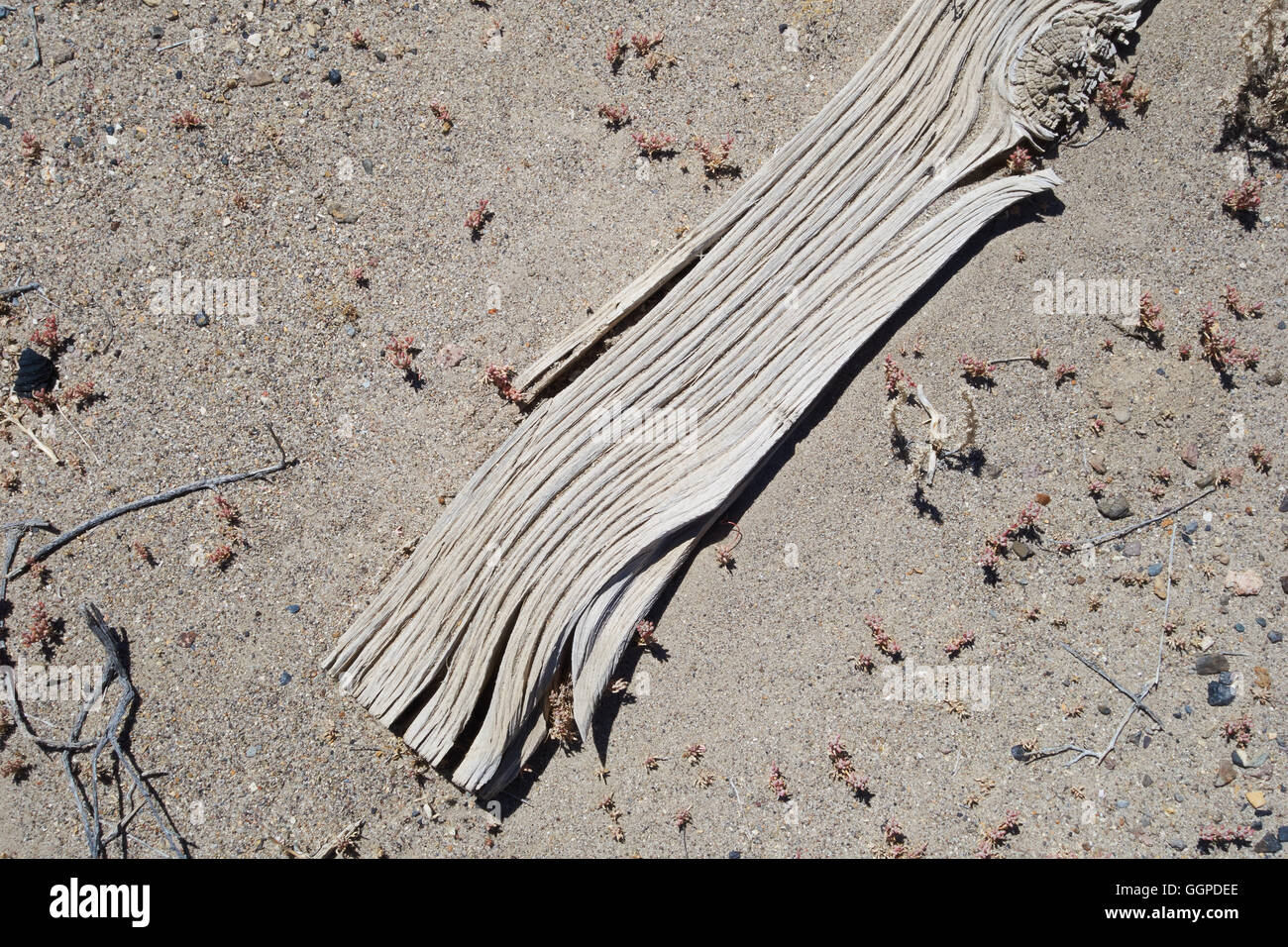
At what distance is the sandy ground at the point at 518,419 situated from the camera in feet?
17.5

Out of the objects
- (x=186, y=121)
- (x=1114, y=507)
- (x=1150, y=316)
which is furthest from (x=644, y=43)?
(x=1114, y=507)

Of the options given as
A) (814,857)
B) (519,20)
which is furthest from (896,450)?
(519,20)

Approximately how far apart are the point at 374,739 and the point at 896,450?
420 cm

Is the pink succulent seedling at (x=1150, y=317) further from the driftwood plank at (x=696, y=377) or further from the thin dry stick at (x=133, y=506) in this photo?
the thin dry stick at (x=133, y=506)

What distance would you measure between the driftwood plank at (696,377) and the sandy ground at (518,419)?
262 millimetres

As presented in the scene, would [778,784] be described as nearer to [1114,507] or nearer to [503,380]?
[1114,507]

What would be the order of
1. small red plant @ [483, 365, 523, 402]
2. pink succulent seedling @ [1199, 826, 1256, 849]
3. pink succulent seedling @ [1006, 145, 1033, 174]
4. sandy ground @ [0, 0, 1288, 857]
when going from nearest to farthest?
pink succulent seedling @ [1199, 826, 1256, 849] < sandy ground @ [0, 0, 1288, 857] < small red plant @ [483, 365, 523, 402] < pink succulent seedling @ [1006, 145, 1033, 174]

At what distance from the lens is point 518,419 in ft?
18.2

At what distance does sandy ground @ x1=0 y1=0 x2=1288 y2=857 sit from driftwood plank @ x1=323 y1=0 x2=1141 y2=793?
0.86 ft

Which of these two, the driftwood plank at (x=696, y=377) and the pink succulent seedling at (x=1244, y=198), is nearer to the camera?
the driftwood plank at (x=696, y=377)

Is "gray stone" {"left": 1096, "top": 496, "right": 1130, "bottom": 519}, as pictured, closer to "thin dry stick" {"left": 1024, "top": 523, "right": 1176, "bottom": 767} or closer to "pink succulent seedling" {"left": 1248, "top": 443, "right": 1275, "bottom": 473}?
"thin dry stick" {"left": 1024, "top": 523, "right": 1176, "bottom": 767}

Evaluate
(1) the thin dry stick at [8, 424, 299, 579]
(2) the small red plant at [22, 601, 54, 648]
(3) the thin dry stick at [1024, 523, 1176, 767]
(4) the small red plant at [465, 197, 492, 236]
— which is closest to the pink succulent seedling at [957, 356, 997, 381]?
(3) the thin dry stick at [1024, 523, 1176, 767]

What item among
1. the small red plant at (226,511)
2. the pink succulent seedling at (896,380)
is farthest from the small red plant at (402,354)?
the pink succulent seedling at (896,380)

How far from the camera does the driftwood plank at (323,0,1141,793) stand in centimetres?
532
